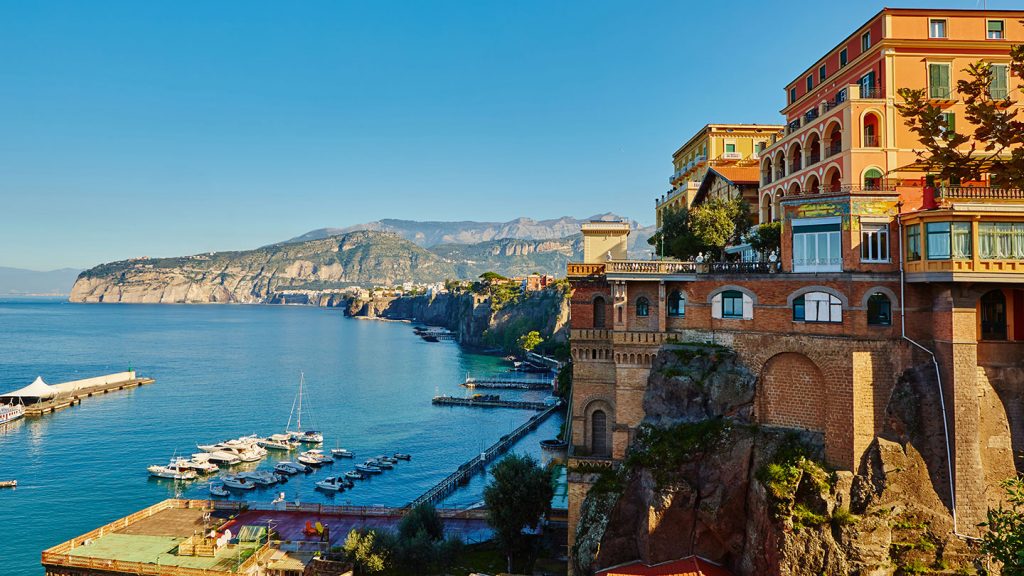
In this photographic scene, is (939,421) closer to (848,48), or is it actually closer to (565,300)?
(848,48)

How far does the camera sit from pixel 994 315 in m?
30.5

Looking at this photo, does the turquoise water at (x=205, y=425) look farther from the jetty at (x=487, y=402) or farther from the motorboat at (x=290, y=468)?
the jetty at (x=487, y=402)

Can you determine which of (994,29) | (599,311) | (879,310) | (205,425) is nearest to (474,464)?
(599,311)

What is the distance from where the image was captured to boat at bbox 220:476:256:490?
6612 centimetres

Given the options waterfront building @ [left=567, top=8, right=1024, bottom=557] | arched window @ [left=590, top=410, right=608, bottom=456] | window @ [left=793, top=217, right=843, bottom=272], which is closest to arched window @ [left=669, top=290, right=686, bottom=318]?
waterfront building @ [left=567, top=8, right=1024, bottom=557]

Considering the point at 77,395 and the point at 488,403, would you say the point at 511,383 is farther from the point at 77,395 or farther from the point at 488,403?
the point at 77,395

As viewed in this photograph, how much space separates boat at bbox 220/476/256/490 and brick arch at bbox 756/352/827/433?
173 ft

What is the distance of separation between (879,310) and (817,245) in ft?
13.5

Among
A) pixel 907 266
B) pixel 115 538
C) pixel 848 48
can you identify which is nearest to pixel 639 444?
pixel 907 266

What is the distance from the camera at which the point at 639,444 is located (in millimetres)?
35469

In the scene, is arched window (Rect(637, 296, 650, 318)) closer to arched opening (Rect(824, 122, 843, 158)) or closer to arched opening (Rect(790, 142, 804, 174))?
arched opening (Rect(824, 122, 843, 158))

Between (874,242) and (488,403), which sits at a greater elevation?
(874,242)

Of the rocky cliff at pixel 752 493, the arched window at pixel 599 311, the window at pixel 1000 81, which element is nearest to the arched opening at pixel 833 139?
the window at pixel 1000 81

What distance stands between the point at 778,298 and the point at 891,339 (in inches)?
211
